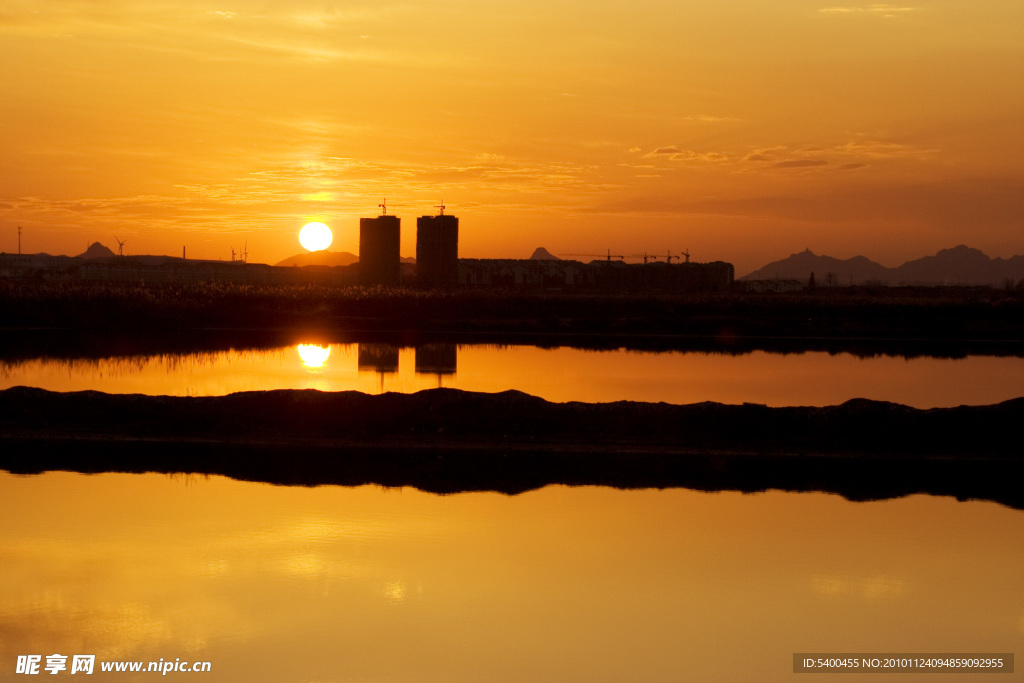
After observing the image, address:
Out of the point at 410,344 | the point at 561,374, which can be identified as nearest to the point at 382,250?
the point at 410,344

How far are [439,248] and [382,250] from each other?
1104 centimetres

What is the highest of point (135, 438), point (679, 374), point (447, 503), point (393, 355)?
point (393, 355)

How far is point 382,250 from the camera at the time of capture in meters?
118

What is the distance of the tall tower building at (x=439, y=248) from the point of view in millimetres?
109312

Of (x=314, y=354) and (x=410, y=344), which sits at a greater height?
(x=410, y=344)

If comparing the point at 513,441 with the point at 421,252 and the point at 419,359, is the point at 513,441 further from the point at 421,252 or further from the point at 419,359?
the point at 421,252

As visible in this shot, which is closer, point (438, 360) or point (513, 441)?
point (513, 441)

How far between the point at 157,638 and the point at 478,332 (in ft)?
96.5

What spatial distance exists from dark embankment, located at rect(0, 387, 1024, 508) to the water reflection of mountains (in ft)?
30.9

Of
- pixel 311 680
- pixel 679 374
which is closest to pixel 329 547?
pixel 311 680

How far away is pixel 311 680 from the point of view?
574 centimetres

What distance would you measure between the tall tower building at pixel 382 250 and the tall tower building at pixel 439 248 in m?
7.97

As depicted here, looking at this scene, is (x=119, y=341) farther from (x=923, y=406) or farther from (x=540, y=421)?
(x=923, y=406)

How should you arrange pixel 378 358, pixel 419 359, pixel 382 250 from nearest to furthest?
pixel 419 359, pixel 378 358, pixel 382 250
